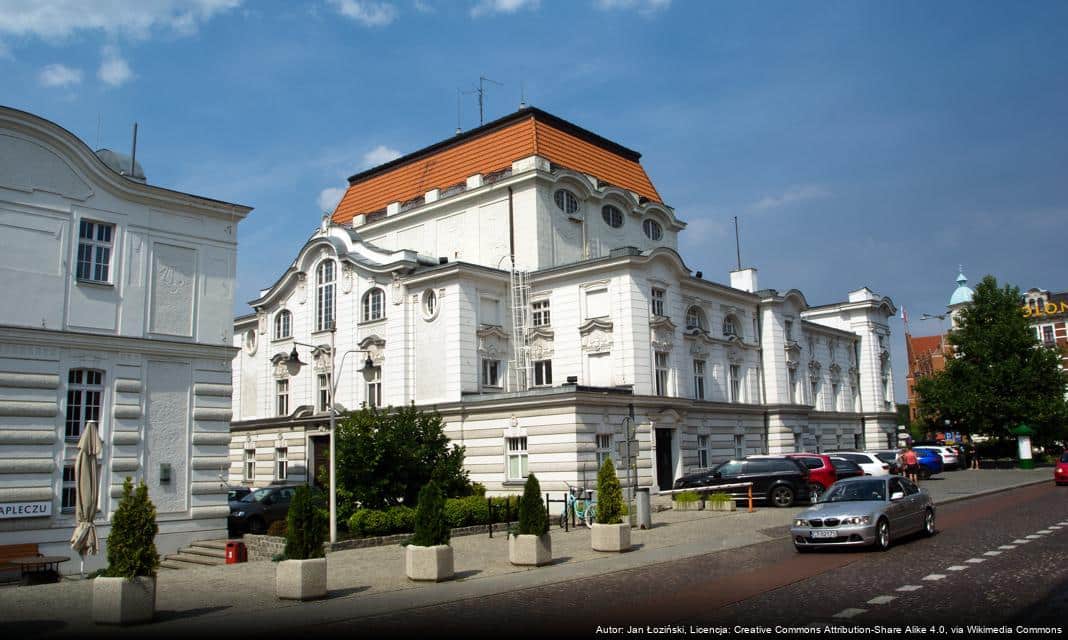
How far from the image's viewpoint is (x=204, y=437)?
84.9ft

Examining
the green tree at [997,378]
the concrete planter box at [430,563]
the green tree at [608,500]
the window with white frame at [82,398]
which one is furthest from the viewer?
the green tree at [997,378]

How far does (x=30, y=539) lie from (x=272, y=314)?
2582 cm

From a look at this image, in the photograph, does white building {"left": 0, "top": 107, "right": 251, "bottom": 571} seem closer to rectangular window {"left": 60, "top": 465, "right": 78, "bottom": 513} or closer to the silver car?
rectangular window {"left": 60, "top": 465, "right": 78, "bottom": 513}

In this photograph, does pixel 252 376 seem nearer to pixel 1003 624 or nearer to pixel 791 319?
pixel 791 319

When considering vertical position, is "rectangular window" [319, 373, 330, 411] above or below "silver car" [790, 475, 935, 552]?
above

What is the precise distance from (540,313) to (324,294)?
12.0 metres

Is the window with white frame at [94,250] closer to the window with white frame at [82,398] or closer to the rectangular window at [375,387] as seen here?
the window with white frame at [82,398]

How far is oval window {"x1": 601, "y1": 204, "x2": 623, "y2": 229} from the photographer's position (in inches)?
1855

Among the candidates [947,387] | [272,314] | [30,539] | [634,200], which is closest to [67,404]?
[30,539]

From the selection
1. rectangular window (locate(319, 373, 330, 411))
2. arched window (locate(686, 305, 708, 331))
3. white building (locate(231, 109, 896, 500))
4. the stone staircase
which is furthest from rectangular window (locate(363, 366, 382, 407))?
the stone staircase

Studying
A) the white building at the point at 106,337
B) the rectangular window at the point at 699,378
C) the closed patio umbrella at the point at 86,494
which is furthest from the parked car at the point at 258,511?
the rectangular window at the point at 699,378

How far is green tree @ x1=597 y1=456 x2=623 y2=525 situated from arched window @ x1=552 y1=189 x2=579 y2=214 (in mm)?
24710

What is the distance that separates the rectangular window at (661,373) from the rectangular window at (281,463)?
19.5m

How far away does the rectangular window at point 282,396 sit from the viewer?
151 ft
